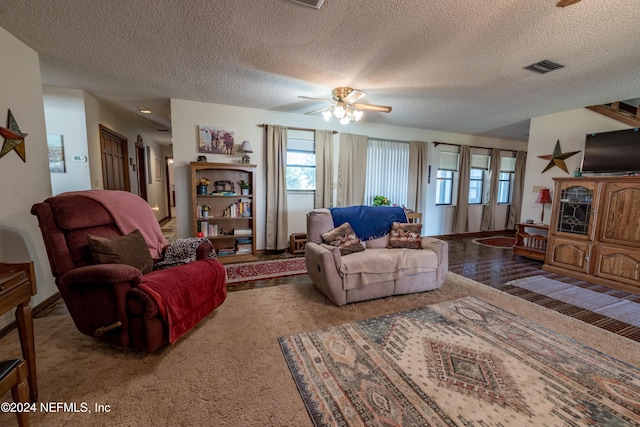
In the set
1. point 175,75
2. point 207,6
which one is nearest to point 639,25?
point 207,6

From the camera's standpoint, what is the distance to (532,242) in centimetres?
447

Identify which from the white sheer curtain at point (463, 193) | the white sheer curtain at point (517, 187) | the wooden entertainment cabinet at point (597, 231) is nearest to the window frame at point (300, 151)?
the white sheer curtain at point (463, 193)

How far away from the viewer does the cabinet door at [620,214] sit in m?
3.03

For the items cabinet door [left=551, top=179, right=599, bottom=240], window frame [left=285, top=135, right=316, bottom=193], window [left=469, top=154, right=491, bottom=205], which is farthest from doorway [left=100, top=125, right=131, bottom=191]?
window [left=469, top=154, right=491, bottom=205]

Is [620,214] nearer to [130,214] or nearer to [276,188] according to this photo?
[276,188]

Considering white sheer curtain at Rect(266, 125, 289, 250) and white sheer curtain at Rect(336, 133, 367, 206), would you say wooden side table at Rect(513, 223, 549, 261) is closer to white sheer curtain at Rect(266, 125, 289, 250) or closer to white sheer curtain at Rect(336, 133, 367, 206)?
white sheer curtain at Rect(336, 133, 367, 206)

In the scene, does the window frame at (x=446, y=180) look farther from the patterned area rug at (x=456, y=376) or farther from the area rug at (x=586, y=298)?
the patterned area rug at (x=456, y=376)

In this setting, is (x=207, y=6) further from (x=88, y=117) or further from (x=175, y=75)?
(x=88, y=117)

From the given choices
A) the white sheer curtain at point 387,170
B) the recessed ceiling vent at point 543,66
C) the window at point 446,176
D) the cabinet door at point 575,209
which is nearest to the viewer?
the recessed ceiling vent at point 543,66

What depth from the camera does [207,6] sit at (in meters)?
1.79

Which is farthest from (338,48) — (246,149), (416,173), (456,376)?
(416,173)

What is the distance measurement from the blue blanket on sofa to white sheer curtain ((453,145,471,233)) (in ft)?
11.5

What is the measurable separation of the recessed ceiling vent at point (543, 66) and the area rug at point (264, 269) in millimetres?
3420

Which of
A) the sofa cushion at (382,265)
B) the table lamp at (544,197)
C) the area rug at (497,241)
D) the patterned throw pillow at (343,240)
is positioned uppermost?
the table lamp at (544,197)
